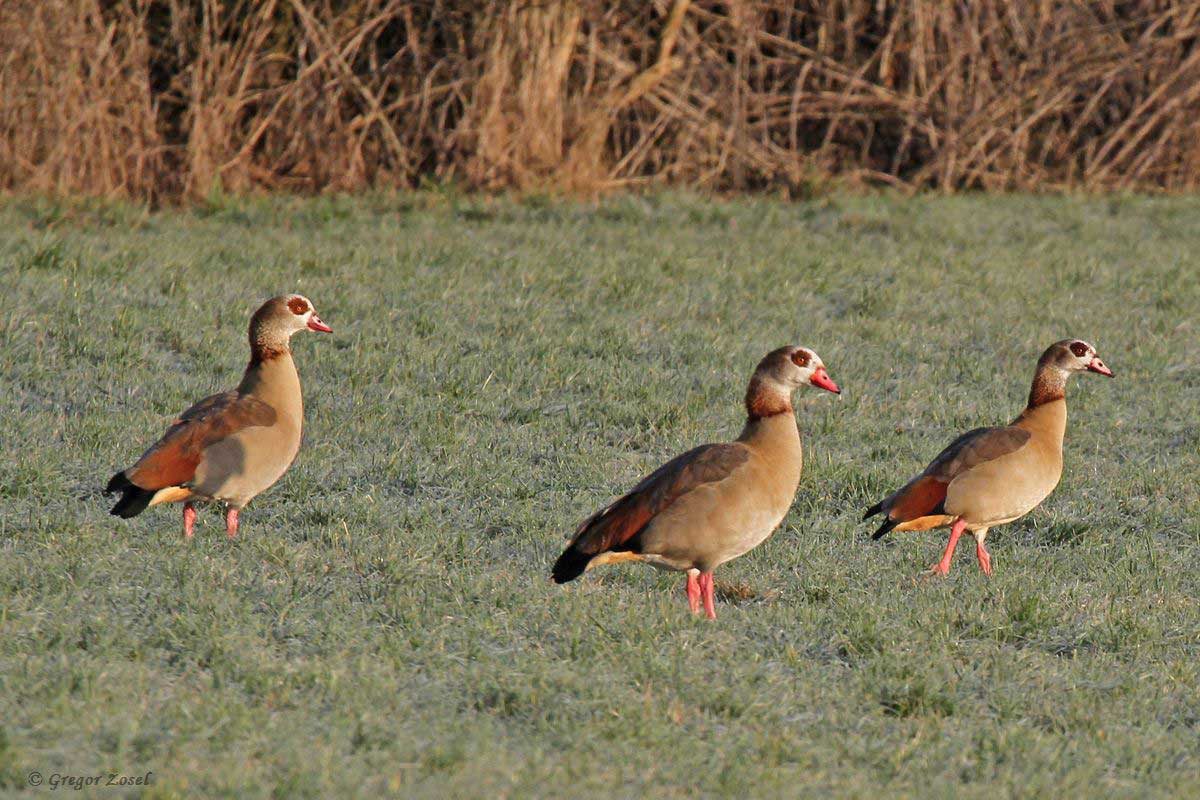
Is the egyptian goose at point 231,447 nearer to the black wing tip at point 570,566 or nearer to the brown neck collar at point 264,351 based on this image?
the brown neck collar at point 264,351

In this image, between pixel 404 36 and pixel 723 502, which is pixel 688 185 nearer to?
pixel 404 36

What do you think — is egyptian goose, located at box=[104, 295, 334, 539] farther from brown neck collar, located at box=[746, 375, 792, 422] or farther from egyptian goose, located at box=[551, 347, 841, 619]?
brown neck collar, located at box=[746, 375, 792, 422]

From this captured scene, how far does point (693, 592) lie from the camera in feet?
19.9

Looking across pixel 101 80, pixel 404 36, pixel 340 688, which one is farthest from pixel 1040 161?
pixel 340 688

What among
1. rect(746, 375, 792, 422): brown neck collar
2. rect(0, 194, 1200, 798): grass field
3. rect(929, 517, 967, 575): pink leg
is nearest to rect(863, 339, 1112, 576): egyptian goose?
rect(929, 517, 967, 575): pink leg

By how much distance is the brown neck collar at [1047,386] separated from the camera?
7496 mm

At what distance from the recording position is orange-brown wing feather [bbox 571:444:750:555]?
18.9 feet

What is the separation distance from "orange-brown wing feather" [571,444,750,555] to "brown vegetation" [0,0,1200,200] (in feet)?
29.9

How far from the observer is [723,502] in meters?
5.86

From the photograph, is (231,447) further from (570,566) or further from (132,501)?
(570,566)

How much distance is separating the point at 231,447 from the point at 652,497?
1736 mm

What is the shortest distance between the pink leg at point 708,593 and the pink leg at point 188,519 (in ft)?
6.62

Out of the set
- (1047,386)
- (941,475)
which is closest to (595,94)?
(1047,386)

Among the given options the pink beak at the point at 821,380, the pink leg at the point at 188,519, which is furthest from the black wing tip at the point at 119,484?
the pink beak at the point at 821,380
